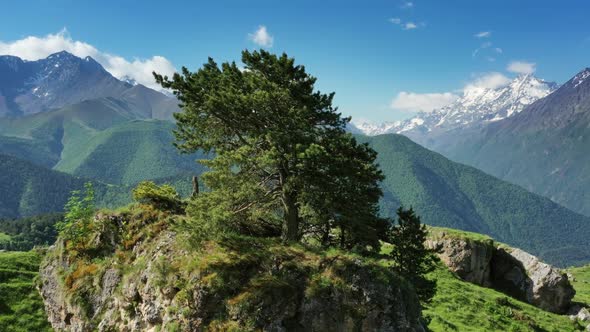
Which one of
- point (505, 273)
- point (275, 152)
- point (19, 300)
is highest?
point (275, 152)

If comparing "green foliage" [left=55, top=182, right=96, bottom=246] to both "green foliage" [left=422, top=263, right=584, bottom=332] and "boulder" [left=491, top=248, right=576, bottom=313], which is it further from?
"boulder" [left=491, top=248, right=576, bottom=313]

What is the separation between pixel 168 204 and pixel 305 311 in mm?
17410

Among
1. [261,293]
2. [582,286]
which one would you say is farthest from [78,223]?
[582,286]

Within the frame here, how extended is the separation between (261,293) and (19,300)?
32.8 meters

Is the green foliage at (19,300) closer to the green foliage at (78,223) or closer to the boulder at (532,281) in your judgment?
the green foliage at (78,223)

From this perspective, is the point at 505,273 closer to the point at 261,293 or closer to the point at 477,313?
the point at 477,313

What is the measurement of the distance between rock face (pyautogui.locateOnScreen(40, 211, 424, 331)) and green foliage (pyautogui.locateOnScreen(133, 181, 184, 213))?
→ 722 centimetres

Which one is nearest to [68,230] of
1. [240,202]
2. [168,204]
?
[168,204]

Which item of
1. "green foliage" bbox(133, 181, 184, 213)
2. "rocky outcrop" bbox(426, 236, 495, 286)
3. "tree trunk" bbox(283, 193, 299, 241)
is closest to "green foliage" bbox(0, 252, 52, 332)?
"green foliage" bbox(133, 181, 184, 213)

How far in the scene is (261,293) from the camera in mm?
21672

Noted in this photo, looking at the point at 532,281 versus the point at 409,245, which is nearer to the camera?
the point at 409,245

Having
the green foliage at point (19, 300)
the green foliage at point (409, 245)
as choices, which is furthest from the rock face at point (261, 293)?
the green foliage at point (19, 300)

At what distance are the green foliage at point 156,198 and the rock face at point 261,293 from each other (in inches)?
284

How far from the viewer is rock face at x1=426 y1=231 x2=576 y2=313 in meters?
55.7
